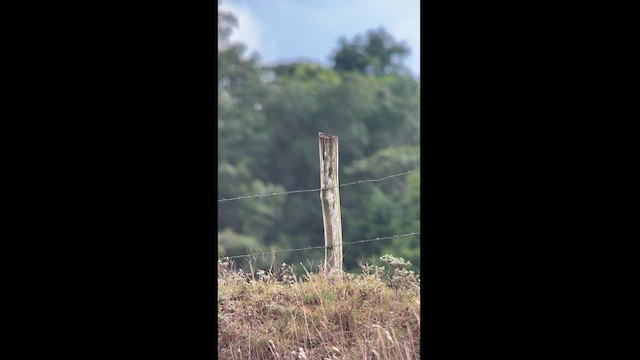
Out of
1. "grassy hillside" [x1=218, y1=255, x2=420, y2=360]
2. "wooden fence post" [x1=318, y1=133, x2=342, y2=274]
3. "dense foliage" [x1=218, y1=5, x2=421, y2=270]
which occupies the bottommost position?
"grassy hillside" [x1=218, y1=255, x2=420, y2=360]

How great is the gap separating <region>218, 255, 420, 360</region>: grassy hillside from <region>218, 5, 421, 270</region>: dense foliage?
16910mm

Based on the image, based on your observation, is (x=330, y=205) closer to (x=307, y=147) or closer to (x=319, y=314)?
(x=319, y=314)

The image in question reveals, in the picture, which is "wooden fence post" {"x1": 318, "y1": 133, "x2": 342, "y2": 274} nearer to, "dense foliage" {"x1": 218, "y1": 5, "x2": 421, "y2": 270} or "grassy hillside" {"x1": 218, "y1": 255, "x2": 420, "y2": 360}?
"grassy hillside" {"x1": 218, "y1": 255, "x2": 420, "y2": 360}

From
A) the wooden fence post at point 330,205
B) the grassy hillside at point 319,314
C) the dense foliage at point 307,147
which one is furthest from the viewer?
the dense foliage at point 307,147

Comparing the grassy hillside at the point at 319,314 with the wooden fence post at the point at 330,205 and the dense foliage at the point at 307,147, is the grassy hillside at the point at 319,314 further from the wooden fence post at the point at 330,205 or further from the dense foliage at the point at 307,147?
the dense foliage at the point at 307,147

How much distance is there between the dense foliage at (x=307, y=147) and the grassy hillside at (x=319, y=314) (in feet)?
55.5

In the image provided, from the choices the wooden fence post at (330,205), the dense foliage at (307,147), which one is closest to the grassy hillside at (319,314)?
the wooden fence post at (330,205)

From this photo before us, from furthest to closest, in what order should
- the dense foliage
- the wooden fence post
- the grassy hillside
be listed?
1. the dense foliage
2. the wooden fence post
3. the grassy hillside

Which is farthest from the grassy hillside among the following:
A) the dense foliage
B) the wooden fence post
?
the dense foliage

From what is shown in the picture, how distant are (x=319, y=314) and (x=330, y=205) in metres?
0.94

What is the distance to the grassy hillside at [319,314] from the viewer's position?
4.69 metres

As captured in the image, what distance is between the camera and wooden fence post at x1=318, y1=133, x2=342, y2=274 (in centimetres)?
550
